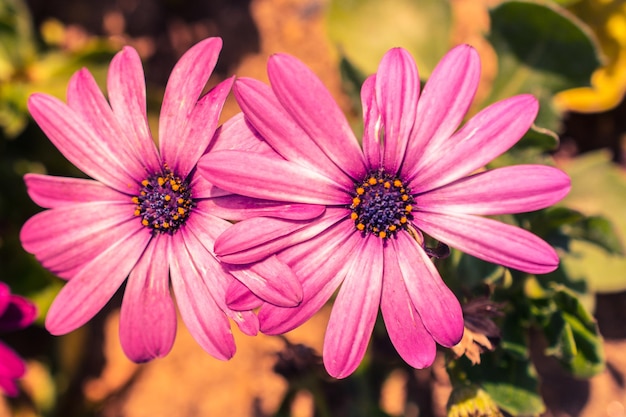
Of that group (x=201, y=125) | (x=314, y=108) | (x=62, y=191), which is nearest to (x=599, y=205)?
(x=314, y=108)

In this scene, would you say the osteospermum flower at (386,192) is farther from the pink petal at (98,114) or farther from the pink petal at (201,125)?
the pink petal at (98,114)

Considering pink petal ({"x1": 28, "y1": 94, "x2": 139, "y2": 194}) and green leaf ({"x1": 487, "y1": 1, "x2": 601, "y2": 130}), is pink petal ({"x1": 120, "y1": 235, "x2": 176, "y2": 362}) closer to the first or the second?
pink petal ({"x1": 28, "y1": 94, "x2": 139, "y2": 194})

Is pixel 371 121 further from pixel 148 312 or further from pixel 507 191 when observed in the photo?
pixel 148 312

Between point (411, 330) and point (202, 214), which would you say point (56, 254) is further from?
point (411, 330)

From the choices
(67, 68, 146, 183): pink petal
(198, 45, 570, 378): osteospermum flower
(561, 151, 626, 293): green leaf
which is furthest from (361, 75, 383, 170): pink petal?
(561, 151, 626, 293): green leaf

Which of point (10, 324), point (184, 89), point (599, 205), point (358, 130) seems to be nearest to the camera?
point (184, 89)

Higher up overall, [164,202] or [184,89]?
[184,89]
